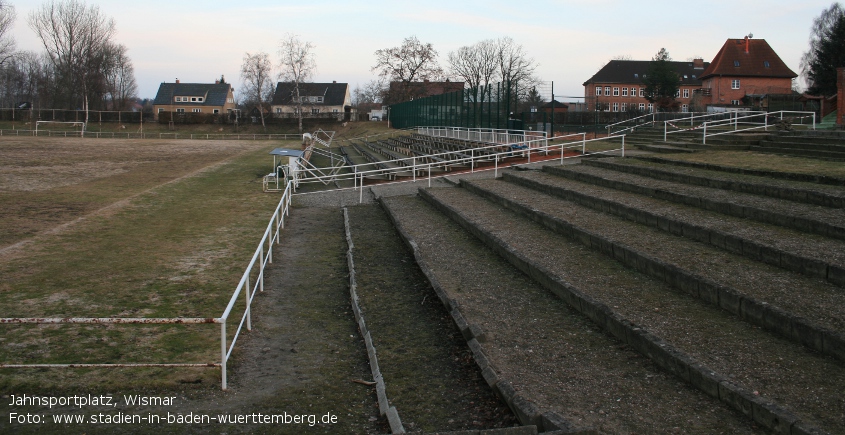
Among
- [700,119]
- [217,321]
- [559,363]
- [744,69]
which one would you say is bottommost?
[559,363]

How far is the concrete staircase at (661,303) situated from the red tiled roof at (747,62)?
168ft

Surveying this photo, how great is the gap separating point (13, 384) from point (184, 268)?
5339 millimetres

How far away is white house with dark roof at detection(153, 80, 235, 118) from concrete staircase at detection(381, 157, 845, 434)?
105616 mm

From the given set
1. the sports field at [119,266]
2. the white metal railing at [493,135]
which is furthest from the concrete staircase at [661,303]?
the white metal railing at [493,135]

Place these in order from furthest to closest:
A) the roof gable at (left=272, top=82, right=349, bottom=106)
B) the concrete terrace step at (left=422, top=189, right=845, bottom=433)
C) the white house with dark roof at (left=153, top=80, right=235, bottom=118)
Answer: the white house with dark roof at (left=153, top=80, right=235, bottom=118) → the roof gable at (left=272, top=82, right=349, bottom=106) → the concrete terrace step at (left=422, top=189, right=845, bottom=433)

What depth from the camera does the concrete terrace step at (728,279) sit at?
5.77 meters

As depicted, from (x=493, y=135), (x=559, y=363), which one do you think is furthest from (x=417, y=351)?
(x=493, y=135)

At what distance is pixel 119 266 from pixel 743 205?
396 inches

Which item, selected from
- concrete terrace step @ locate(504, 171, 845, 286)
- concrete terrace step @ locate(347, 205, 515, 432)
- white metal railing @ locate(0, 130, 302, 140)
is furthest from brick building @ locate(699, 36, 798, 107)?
concrete terrace step @ locate(347, 205, 515, 432)

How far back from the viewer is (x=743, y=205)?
9992 mm

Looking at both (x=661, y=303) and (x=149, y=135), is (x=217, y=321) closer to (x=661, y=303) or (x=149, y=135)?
(x=661, y=303)

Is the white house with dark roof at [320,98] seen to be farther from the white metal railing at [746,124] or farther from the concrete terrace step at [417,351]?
the concrete terrace step at [417,351]

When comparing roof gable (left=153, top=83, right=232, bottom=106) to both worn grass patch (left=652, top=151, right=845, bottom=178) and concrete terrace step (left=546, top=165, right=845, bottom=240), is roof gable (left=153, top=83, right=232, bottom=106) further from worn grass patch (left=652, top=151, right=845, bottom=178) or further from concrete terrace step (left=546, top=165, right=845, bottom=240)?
concrete terrace step (left=546, top=165, right=845, bottom=240)

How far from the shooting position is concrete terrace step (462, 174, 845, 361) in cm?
577
